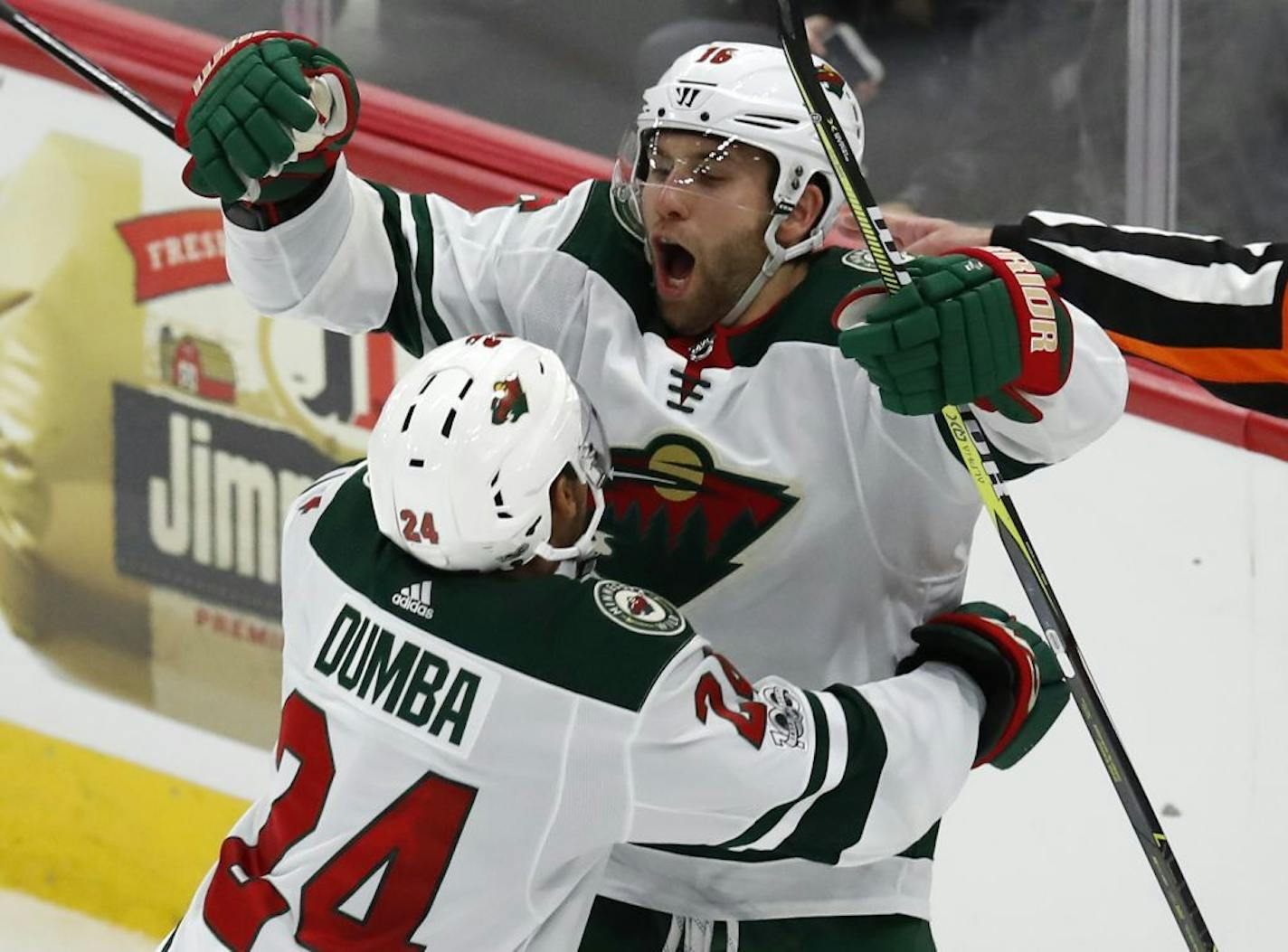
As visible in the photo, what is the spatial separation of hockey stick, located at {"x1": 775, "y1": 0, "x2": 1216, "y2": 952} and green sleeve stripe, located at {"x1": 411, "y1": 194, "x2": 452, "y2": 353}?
1.58 ft

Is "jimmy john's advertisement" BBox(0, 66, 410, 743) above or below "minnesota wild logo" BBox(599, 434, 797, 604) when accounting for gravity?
below

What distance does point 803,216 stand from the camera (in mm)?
2119

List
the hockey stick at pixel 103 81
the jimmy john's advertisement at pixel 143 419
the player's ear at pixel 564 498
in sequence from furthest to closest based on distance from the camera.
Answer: the jimmy john's advertisement at pixel 143 419, the hockey stick at pixel 103 81, the player's ear at pixel 564 498

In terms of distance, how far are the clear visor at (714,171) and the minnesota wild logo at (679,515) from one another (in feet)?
0.79

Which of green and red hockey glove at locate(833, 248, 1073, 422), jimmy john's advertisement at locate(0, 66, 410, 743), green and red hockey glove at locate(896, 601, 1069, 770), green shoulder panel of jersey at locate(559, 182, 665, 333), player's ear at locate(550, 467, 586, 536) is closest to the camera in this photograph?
green and red hockey glove at locate(833, 248, 1073, 422)

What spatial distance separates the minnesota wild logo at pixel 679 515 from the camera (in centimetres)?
207

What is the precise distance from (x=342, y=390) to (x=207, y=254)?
Answer: 0.28 meters

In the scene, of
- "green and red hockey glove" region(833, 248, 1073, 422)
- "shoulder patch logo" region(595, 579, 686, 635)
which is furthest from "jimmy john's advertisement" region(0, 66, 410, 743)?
"green and red hockey glove" region(833, 248, 1073, 422)

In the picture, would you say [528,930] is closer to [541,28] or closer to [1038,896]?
[1038,896]

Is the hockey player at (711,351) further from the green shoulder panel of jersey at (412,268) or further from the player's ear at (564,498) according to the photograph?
the player's ear at (564,498)

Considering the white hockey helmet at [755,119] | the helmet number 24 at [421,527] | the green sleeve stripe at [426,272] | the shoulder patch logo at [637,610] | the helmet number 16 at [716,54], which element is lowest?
the shoulder patch logo at [637,610]

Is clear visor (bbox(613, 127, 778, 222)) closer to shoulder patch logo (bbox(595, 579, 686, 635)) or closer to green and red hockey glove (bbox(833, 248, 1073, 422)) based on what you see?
green and red hockey glove (bbox(833, 248, 1073, 422))

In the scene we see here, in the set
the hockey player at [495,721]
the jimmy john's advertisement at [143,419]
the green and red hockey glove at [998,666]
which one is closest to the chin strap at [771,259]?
the hockey player at [495,721]

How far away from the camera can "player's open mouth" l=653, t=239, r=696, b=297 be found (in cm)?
211
